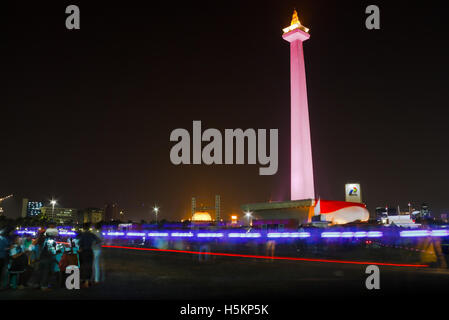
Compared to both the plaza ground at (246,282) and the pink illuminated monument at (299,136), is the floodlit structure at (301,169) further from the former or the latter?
the plaza ground at (246,282)

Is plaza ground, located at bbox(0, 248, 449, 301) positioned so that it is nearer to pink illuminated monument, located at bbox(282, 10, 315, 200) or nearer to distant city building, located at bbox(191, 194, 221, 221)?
pink illuminated monument, located at bbox(282, 10, 315, 200)

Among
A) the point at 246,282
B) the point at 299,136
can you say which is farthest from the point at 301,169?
the point at 246,282

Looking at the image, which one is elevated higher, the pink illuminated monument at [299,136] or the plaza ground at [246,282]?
the pink illuminated monument at [299,136]

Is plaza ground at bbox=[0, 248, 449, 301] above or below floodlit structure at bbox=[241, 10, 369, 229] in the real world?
below

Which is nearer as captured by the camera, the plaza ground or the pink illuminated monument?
the plaza ground

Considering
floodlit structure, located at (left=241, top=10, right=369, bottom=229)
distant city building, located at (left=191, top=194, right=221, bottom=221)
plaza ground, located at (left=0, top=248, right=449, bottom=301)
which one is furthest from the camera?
distant city building, located at (left=191, top=194, right=221, bottom=221)

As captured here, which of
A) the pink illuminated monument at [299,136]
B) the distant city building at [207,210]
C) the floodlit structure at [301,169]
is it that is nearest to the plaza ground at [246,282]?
the floodlit structure at [301,169]

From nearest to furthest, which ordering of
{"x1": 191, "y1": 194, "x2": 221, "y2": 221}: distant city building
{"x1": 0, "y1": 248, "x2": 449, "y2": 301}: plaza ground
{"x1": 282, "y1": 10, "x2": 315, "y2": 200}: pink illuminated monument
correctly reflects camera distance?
{"x1": 0, "y1": 248, "x2": 449, "y2": 301}: plaza ground
{"x1": 282, "y1": 10, "x2": 315, "y2": 200}: pink illuminated monument
{"x1": 191, "y1": 194, "x2": 221, "y2": 221}: distant city building

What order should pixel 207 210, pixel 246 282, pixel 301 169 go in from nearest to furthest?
1. pixel 246 282
2. pixel 301 169
3. pixel 207 210

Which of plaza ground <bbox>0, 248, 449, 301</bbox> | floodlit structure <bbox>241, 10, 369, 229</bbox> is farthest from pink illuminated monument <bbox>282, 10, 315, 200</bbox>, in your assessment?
plaza ground <bbox>0, 248, 449, 301</bbox>

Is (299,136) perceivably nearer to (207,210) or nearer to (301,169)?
(301,169)

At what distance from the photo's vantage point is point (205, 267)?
16.0 metres
